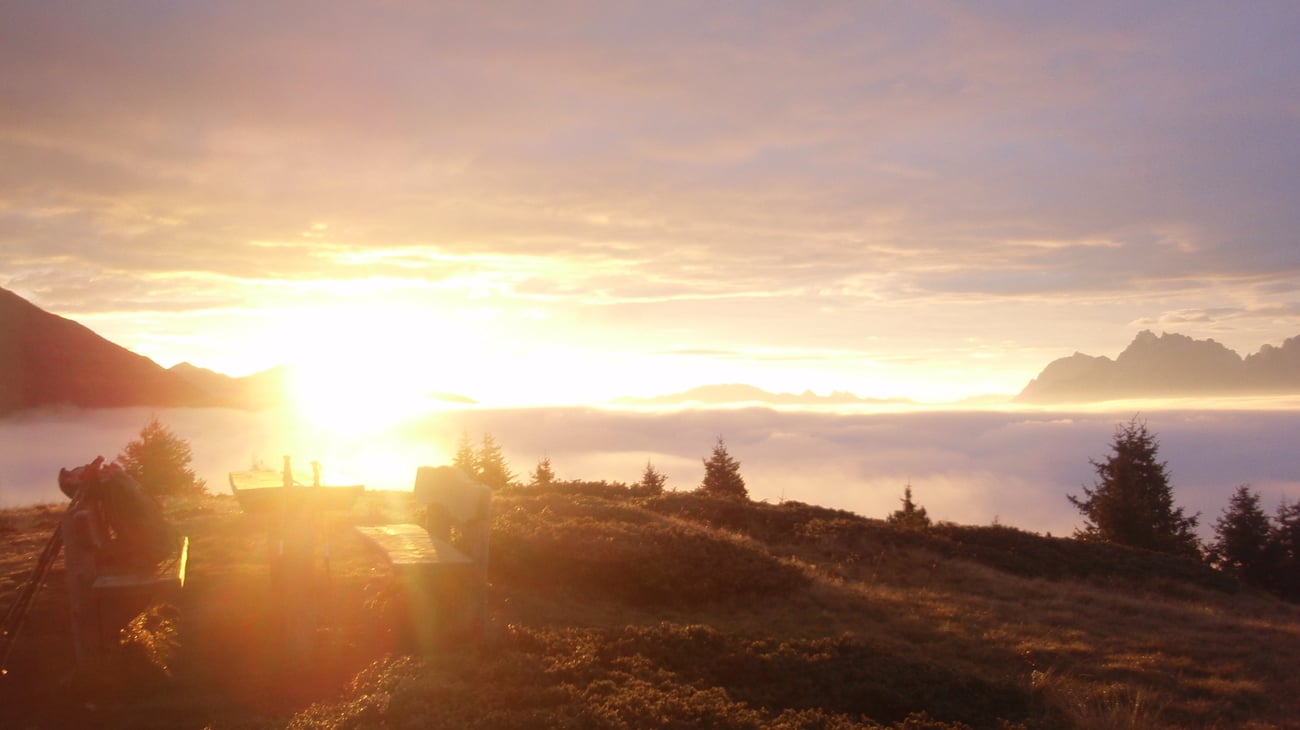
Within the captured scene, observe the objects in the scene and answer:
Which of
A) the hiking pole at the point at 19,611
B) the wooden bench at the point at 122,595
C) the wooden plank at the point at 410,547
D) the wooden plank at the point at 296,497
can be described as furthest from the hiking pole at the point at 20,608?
the wooden plank at the point at 410,547

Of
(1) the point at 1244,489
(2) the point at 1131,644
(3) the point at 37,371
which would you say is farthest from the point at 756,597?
(3) the point at 37,371

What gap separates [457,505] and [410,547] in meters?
0.57

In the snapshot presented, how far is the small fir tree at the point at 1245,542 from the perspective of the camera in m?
28.2

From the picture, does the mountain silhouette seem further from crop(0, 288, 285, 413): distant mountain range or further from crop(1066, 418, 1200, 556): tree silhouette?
crop(1066, 418, 1200, 556): tree silhouette

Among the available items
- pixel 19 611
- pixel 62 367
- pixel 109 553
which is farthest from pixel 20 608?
pixel 62 367

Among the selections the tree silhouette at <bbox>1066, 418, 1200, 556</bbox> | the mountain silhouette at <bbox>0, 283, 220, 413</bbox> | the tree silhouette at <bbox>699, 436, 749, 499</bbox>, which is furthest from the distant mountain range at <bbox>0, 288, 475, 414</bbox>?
the tree silhouette at <bbox>1066, 418, 1200, 556</bbox>

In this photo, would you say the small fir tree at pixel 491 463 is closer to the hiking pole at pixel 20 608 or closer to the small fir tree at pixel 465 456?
the small fir tree at pixel 465 456

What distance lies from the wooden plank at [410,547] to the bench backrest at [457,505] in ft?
0.44

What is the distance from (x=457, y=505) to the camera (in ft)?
26.6

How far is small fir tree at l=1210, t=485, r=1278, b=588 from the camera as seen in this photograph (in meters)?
28.2

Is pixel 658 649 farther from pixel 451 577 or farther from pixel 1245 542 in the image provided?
pixel 1245 542

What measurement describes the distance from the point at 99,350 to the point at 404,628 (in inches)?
1231

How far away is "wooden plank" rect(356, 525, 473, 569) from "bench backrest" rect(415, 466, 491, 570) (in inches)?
A: 5.3

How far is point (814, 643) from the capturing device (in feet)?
26.8
